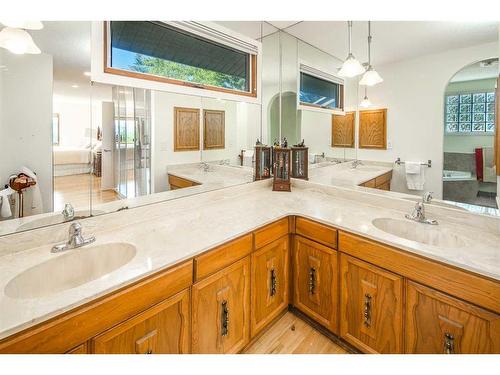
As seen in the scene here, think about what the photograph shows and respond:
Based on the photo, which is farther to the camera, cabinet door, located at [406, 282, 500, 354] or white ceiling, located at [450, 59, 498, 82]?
white ceiling, located at [450, 59, 498, 82]

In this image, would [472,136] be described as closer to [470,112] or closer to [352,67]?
[470,112]

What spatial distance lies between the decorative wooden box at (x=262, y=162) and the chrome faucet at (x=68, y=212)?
1.48 metres

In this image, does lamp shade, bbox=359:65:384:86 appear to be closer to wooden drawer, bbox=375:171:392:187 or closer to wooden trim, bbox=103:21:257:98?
wooden drawer, bbox=375:171:392:187

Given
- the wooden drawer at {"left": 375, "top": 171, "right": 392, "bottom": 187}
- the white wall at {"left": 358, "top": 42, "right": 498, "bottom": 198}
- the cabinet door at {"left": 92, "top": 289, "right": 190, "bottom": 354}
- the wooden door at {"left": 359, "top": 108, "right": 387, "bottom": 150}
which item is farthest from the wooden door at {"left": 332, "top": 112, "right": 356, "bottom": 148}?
the cabinet door at {"left": 92, "top": 289, "right": 190, "bottom": 354}

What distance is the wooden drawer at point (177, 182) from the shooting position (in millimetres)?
1780

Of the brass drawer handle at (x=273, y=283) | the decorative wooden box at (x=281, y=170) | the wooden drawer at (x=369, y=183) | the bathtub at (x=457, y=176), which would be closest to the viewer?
the bathtub at (x=457, y=176)

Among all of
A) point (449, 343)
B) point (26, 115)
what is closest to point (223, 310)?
point (449, 343)

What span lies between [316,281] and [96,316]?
4.14 feet

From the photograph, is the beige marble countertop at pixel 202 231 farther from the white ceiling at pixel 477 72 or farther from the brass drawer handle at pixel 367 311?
the white ceiling at pixel 477 72

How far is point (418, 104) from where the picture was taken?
64.6 inches

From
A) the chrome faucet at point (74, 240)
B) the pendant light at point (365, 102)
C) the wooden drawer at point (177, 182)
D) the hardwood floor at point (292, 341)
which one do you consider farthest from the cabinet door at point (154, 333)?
the pendant light at point (365, 102)

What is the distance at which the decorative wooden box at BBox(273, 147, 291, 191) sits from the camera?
2.36 m

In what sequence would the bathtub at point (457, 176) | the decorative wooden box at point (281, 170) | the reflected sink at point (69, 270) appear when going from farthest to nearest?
the decorative wooden box at point (281, 170) < the bathtub at point (457, 176) < the reflected sink at point (69, 270)
